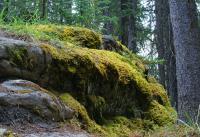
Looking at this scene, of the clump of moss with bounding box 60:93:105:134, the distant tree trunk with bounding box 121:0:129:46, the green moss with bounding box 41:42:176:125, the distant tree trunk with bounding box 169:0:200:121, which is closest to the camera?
the clump of moss with bounding box 60:93:105:134

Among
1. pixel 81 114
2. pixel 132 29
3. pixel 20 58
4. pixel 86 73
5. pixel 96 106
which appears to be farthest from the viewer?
pixel 132 29

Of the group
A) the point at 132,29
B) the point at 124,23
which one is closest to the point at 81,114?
the point at 132,29

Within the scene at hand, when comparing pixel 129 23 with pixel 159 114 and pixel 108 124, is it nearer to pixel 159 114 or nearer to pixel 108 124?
pixel 159 114

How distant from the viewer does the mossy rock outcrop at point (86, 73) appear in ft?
19.4

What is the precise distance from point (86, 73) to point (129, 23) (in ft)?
41.4

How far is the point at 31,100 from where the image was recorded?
5.23 m

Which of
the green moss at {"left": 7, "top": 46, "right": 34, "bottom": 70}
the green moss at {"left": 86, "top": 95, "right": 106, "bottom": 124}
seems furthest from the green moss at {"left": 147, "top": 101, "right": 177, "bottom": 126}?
the green moss at {"left": 7, "top": 46, "right": 34, "bottom": 70}

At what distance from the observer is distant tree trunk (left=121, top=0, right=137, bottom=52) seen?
730 inches

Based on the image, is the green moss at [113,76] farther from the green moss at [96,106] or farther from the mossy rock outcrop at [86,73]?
the green moss at [96,106]

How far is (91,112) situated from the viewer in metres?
6.77

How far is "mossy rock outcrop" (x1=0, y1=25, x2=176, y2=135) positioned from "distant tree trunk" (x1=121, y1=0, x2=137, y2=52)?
360 inches

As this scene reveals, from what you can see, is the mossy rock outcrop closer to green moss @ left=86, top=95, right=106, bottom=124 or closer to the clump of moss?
green moss @ left=86, top=95, right=106, bottom=124

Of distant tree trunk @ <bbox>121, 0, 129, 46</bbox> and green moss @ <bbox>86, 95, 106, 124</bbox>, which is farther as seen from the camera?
distant tree trunk @ <bbox>121, 0, 129, 46</bbox>

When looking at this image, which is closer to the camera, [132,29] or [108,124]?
[108,124]
